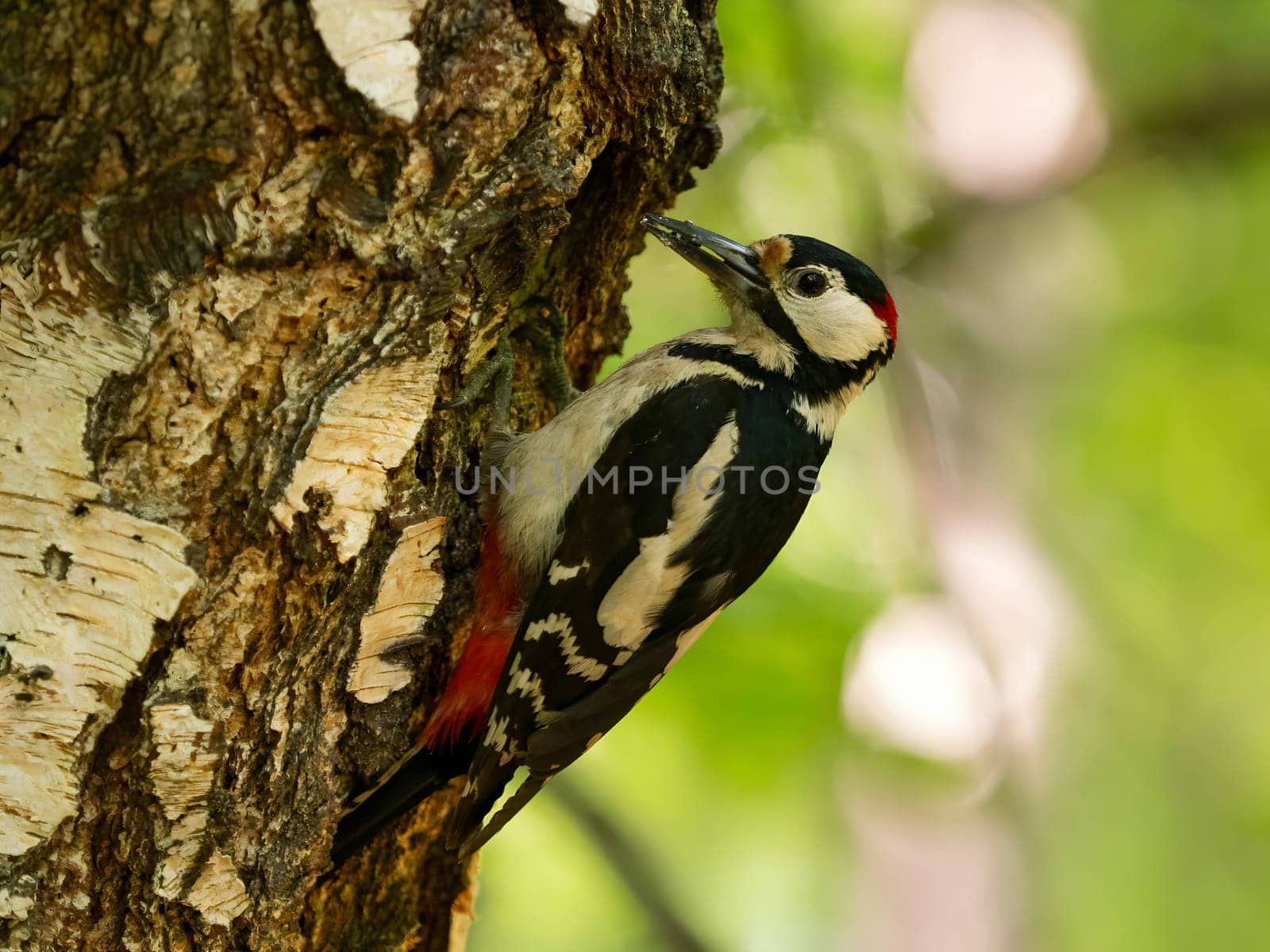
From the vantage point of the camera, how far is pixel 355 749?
1910mm

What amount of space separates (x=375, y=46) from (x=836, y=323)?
1297mm

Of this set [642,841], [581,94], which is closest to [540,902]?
[642,841]

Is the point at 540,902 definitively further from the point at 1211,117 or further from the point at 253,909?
the point at 1211,117

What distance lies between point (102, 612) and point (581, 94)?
1.04 metres

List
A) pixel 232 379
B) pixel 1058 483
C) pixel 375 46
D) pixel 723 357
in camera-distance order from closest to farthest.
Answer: pixel 375 46 < pixel 232 379 < pixel 723 357 < pixel 1058 483

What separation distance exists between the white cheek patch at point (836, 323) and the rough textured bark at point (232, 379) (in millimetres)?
667

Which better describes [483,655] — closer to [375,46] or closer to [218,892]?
[218,892]

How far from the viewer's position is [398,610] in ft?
6.29

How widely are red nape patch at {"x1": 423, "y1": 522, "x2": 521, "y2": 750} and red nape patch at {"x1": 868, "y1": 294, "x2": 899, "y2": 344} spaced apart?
3.21 feet

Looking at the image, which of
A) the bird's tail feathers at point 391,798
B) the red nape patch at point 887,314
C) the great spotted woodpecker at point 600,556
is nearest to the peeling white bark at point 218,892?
the bird's tail feathers at point 391,798

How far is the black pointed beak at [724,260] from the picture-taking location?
2393 millimetres

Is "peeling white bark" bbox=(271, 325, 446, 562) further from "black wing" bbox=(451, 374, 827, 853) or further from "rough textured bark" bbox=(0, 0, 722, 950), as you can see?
"black wing" bbox=(451, 374, 827, 853)

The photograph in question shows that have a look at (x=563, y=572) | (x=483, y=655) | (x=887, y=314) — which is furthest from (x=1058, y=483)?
(x=483, y=655)

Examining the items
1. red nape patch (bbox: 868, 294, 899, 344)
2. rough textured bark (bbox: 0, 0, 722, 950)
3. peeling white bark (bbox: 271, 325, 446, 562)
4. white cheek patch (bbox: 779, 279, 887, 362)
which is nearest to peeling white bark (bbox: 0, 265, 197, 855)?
rough textured bark (bbox: 0, 0, 722, 950)
